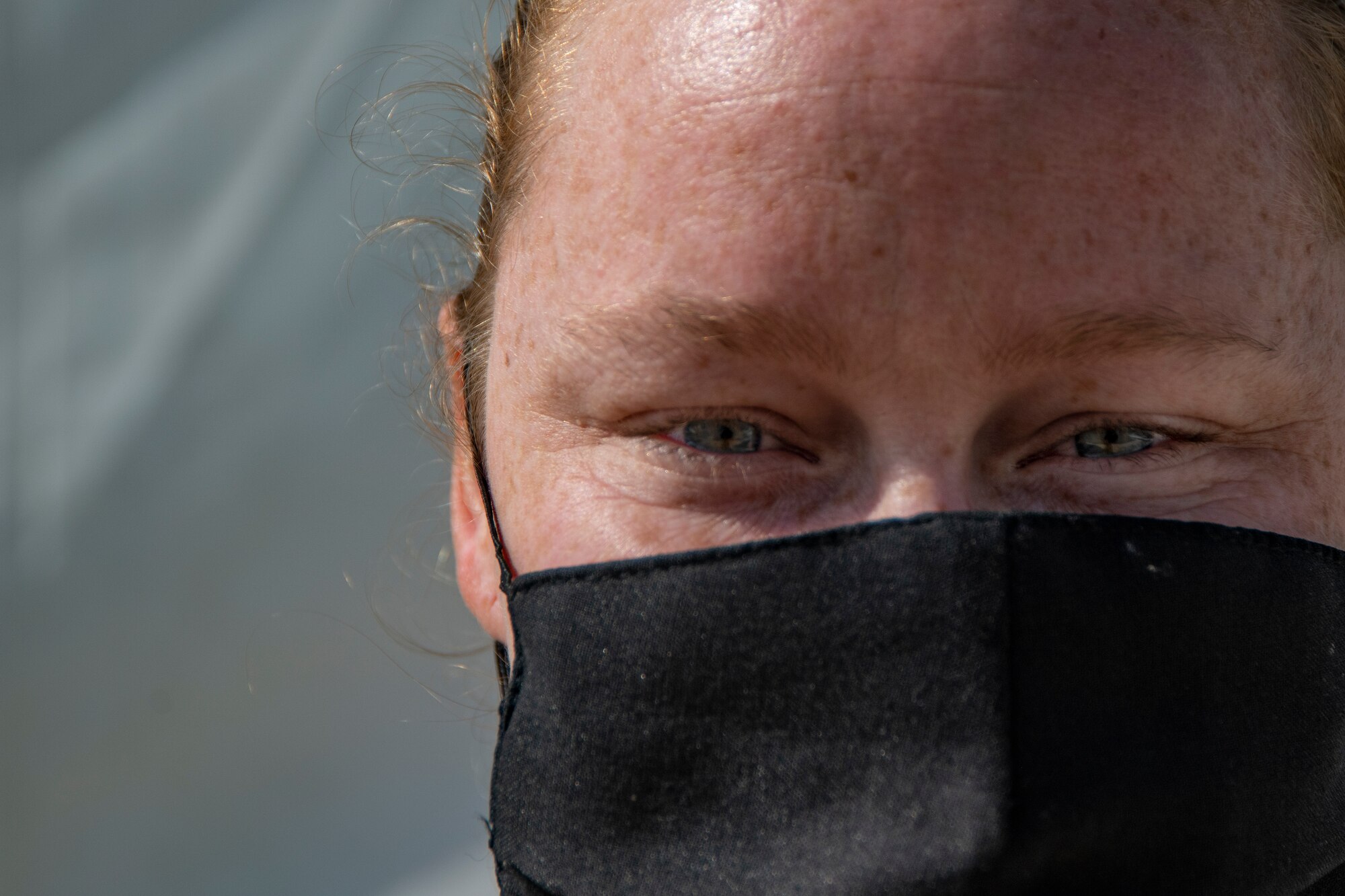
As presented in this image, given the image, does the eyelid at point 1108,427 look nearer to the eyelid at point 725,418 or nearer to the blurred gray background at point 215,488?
the eyelid at point 725,418

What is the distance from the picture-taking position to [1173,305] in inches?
50.4

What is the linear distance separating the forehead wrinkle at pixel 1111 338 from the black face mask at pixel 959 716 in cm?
17

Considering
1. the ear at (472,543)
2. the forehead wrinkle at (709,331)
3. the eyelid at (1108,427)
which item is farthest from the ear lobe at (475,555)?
the eyelid at (1108,427)

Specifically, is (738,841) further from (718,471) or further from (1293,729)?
(1293,729)

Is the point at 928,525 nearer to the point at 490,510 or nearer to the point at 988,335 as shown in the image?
the point at 988,335

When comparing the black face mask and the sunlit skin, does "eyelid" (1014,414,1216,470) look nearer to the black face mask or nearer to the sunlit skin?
the sunlit skin

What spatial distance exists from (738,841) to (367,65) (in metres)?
2.02

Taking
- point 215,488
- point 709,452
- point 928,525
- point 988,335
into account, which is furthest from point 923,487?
point 215,488

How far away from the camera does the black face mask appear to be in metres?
1.16

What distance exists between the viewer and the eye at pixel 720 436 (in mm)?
1434

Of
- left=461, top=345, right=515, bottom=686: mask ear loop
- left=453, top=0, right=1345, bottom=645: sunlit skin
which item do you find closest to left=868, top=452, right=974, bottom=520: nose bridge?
left=453, top=0, right=1345, bottom=645: sunlit skin

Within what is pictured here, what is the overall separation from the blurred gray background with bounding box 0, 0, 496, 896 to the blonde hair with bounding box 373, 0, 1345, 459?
1.87 ft

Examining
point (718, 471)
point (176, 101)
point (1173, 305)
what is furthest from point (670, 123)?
point (176, 101)

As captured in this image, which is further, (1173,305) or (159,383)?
(159,383)
